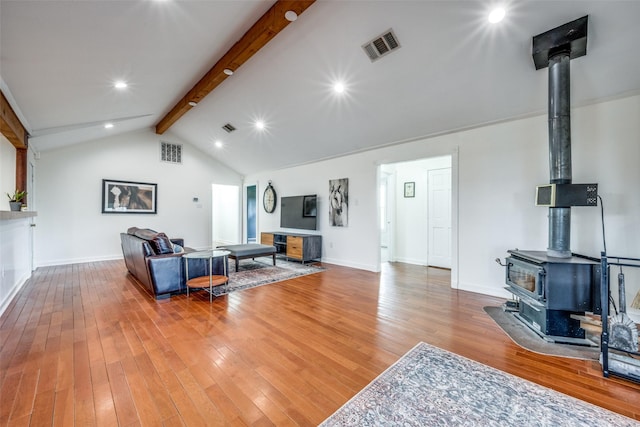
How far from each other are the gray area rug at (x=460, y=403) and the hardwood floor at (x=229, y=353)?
0.34 ft

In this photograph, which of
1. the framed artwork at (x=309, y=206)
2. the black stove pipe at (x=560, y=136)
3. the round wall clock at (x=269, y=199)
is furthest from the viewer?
the round wall clock at (x=269, y=199)

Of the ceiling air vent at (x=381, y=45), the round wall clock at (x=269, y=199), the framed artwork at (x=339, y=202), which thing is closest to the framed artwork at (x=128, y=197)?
the round wall clock at (x=269, y=199)

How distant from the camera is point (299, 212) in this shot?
21.6 feet

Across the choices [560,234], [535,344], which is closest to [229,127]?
[560,234]

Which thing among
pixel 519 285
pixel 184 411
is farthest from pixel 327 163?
pixel 184 411

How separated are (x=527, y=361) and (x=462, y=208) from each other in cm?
235

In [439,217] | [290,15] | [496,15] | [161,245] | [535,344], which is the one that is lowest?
[535,344]

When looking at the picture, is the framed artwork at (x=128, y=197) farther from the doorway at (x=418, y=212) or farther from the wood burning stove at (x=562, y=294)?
the wood burning stove at (x=562, y=294)

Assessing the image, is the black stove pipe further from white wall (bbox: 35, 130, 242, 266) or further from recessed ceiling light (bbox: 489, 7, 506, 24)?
white wall (bbox: 35, 130, 242, 266)

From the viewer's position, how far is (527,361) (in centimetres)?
210

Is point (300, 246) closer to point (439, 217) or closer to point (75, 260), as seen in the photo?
point (439, 217)

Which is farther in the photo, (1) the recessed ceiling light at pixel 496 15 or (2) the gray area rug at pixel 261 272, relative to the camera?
(2) the gray area rug at pixel 261 272

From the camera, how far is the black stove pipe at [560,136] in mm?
2531

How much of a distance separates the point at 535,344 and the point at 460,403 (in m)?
1.29
